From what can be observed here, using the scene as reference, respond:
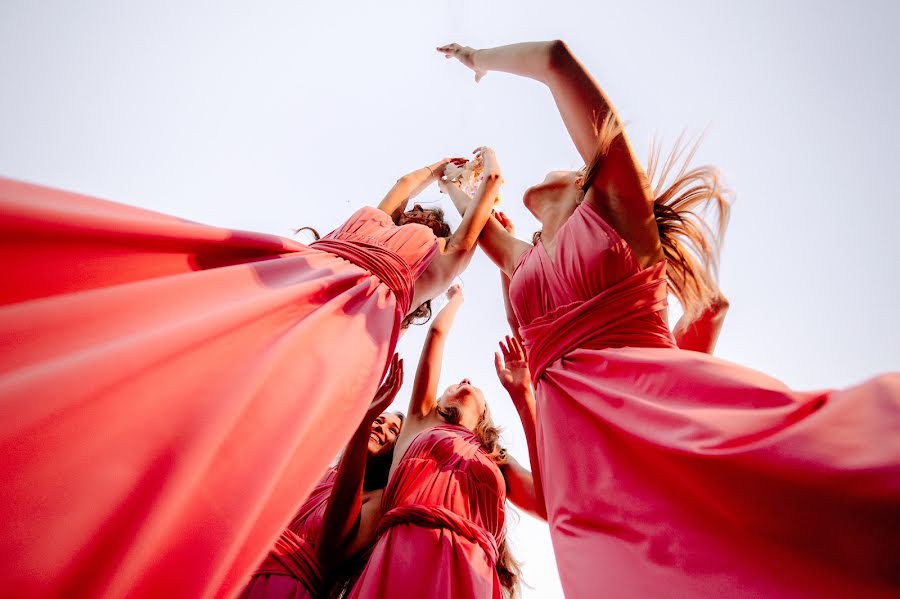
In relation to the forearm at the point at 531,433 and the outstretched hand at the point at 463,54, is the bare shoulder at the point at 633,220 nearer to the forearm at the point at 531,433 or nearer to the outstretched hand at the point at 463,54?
the forearm at the point at 531,433

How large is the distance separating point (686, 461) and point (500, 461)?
243cm

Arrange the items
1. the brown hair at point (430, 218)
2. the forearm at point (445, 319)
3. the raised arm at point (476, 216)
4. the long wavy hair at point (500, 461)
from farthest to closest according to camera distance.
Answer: the forearm at point (445, 319) → the brown hair at point (430, 218) → the long wavy hair at point (500, 461) → the raised arm at point (476, 216)

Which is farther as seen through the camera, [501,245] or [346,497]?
[501,245]

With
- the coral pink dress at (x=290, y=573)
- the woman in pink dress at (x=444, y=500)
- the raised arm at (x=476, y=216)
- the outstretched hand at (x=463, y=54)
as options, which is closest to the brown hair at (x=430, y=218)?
the raised arm at (x=476, y=216)

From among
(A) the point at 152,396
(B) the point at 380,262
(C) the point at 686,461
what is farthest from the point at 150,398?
(B) the point at 380,262

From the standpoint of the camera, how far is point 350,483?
265cm

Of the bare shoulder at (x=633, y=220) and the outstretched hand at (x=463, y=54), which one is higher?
the outstretched hand at (x=463, y=54)

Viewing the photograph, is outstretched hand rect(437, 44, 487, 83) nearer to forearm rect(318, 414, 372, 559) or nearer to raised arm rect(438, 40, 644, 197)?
raised arm rect(438, 40, 644, 197)

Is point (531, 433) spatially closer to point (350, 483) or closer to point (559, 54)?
point (350, 483)

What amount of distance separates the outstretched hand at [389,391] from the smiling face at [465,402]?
140 centimetres

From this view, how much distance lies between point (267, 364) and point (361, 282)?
821 millimetres

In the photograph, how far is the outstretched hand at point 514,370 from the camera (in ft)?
9.93

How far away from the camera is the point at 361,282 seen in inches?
81.0

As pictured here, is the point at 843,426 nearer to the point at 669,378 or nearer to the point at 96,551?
the point at 669,378
